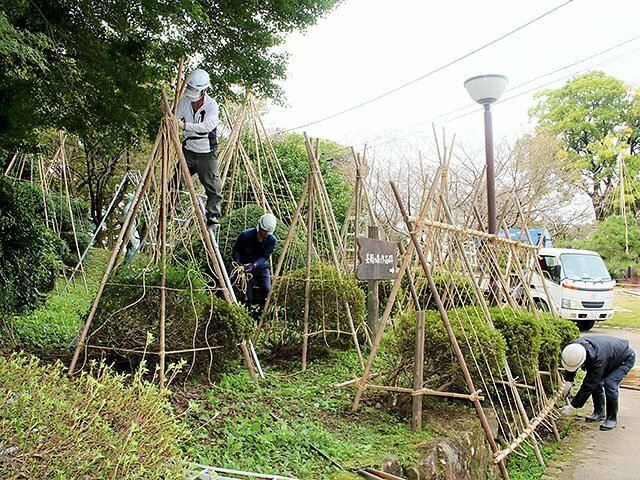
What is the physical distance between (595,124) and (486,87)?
63.7 feet

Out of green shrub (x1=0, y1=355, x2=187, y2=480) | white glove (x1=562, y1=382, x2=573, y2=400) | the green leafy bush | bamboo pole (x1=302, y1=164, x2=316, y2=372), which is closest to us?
green shrub (x1=0, y1=355, x2=187, y2=480)

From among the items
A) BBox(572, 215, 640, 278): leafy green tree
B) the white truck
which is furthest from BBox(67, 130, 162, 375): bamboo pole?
BBox(572, 215, 640, 278): leafy green tree

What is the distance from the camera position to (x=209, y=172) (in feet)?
15.3

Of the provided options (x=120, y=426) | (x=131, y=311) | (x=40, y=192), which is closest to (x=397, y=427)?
(x=131, y=311)

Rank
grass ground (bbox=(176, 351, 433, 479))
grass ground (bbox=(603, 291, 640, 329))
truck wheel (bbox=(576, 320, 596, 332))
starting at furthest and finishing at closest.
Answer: grass ground (bbox=(603, 291, 640, 329))
truck wheel (bbox=(576, 320, 596, 332))
grass ground (bbox=(176, 351, 433, 479))

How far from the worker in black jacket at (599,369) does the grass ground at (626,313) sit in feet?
23.8

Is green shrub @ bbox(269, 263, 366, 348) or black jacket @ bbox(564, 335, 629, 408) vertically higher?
green shrub @ bbox(269, 263, 366, 348)

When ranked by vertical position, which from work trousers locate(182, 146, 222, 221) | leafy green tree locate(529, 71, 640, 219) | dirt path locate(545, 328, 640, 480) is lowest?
dirt path locate(545, 328, 640, 480)

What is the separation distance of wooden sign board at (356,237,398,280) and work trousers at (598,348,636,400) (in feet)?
8.83

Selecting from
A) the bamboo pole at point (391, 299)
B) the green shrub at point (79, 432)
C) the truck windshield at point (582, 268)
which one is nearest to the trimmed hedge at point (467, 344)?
the bamboo pole at point (391, 299)

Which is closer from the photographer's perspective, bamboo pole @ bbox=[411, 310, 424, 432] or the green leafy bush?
bamboo pole @ bbox=[411, 310, 424, 432]

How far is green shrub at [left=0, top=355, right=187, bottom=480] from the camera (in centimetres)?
172

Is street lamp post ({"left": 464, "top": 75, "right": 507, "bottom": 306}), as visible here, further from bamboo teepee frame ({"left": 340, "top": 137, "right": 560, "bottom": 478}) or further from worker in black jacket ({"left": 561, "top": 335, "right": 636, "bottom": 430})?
worker in black jacket ({"left": 561, "top": 335, "right": 636, "bottom": 430})

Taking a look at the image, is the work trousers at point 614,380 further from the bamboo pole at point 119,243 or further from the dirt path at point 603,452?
the bamboo pole at point 119,243
